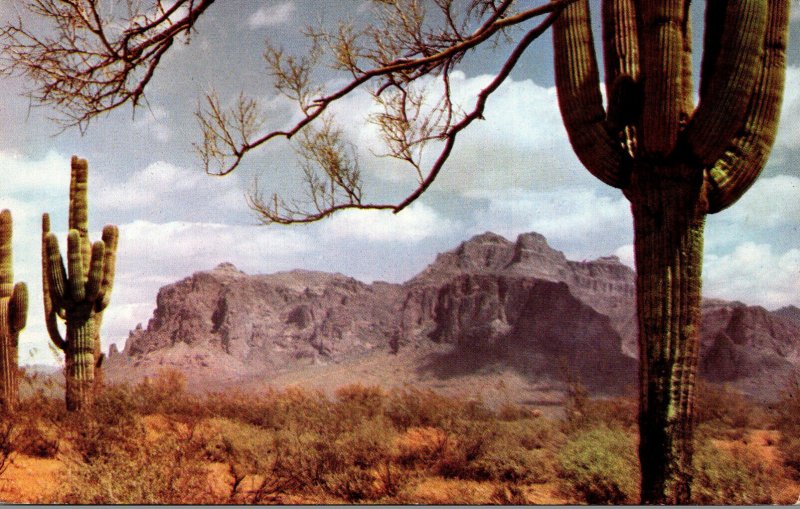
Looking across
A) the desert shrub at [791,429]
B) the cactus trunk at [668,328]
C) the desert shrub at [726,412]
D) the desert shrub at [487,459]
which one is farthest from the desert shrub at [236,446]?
the desert shrub at [726,412]

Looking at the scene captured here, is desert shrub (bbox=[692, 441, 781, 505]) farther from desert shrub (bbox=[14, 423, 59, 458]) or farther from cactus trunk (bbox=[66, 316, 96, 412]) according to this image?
cactus trunk (bbox=[66, 316, 96, 412])

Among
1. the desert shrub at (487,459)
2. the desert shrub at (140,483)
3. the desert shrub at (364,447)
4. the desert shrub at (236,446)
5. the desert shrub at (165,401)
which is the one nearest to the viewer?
the desert shrub at (140,483)

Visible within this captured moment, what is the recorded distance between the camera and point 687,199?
5.21m

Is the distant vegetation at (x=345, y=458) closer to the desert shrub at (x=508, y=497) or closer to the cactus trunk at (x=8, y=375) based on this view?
the desert shrub at (x=508, y=497)

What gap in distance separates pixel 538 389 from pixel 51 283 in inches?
1382

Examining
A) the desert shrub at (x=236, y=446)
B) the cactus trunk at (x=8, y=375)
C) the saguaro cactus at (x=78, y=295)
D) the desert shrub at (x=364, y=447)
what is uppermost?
the saguaro cactus at (x=78, y=295)

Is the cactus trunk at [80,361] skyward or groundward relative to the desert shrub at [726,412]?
skyward

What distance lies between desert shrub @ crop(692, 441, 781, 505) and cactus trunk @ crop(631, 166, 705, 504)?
1.18 feet

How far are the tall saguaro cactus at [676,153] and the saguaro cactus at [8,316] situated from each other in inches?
370

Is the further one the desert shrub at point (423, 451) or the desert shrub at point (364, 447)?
the desert shrub at point (423, 451)

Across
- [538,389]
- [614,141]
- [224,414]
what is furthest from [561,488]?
[538,389]

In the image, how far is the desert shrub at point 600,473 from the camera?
6.18 metres

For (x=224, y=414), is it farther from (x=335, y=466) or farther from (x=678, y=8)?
(x=678, y=8)

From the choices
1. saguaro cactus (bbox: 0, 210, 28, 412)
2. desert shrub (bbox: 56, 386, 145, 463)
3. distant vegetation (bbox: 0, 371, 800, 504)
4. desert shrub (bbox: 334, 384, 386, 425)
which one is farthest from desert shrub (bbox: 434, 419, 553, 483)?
saguaro cactus (bbox: 0, 210, 28, 412)
